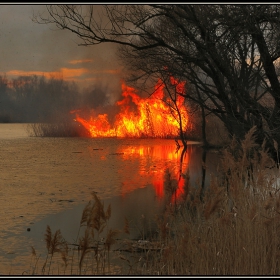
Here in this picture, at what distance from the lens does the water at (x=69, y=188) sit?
934cm

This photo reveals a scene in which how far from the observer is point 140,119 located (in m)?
39.7

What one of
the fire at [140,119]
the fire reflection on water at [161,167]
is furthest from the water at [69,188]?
the fire at [140,119]

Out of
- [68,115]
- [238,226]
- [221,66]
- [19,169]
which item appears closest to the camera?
[238,226]

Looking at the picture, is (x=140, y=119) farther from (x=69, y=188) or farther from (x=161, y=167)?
(x=69, y=188)

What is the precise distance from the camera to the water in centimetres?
934

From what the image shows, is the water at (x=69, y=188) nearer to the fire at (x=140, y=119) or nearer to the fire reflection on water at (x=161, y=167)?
the fire reflection on water at (x=161, y=167)

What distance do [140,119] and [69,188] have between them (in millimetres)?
24885

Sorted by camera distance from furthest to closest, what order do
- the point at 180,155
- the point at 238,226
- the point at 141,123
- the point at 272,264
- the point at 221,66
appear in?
the point at 141,123
the point at 180,155
the point at 221,66
the point at 238,226
the point at 272,264

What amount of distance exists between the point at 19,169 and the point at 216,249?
14582 mm

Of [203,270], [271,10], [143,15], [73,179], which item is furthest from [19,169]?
[203,270]

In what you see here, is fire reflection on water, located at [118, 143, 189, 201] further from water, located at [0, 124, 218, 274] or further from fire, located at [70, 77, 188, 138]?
fire, located at [70, 77, 188, 138]

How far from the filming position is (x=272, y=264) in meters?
6.05

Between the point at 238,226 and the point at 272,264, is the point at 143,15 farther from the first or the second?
the point at 272,264

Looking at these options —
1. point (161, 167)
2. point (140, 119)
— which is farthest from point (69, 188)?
point (140, 119)
